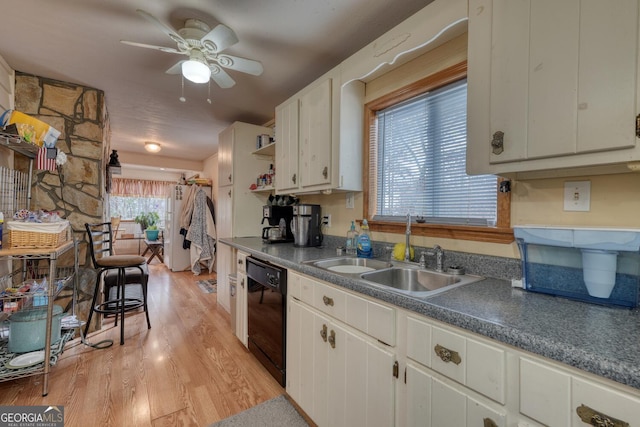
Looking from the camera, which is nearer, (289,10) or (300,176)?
(289,10)

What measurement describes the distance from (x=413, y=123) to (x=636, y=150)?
44.4 inches

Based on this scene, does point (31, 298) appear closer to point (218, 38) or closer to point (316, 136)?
point (218, 38)

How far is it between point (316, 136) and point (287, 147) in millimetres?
419

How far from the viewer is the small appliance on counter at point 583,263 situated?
879mm

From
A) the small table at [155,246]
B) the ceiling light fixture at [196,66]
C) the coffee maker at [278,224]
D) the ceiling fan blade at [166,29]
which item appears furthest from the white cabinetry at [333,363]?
the small table at [155,246]

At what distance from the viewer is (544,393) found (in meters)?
0.68

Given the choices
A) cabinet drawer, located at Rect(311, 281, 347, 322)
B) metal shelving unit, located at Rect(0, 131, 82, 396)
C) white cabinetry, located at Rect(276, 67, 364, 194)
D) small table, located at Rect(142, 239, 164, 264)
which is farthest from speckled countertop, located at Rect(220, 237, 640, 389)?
small table, located at Rect(142, 239, 164, 264)

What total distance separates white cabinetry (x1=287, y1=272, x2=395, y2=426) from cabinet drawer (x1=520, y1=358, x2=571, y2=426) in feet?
1.39

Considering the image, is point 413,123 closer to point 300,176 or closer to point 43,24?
point 300,176

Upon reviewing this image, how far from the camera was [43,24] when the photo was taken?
1.78m

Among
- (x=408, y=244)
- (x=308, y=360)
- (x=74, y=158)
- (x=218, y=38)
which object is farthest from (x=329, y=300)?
(x=74, y=158)

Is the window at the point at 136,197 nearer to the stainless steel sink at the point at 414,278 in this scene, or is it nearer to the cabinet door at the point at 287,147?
the cabinet door at the point at 287,147

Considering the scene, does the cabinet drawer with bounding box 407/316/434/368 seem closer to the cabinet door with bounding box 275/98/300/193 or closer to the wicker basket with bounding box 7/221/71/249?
the cabinet door with bounding box 275/98/300/193

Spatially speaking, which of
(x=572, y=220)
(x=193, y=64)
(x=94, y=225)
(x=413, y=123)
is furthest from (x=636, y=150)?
(x=94, y=225)
